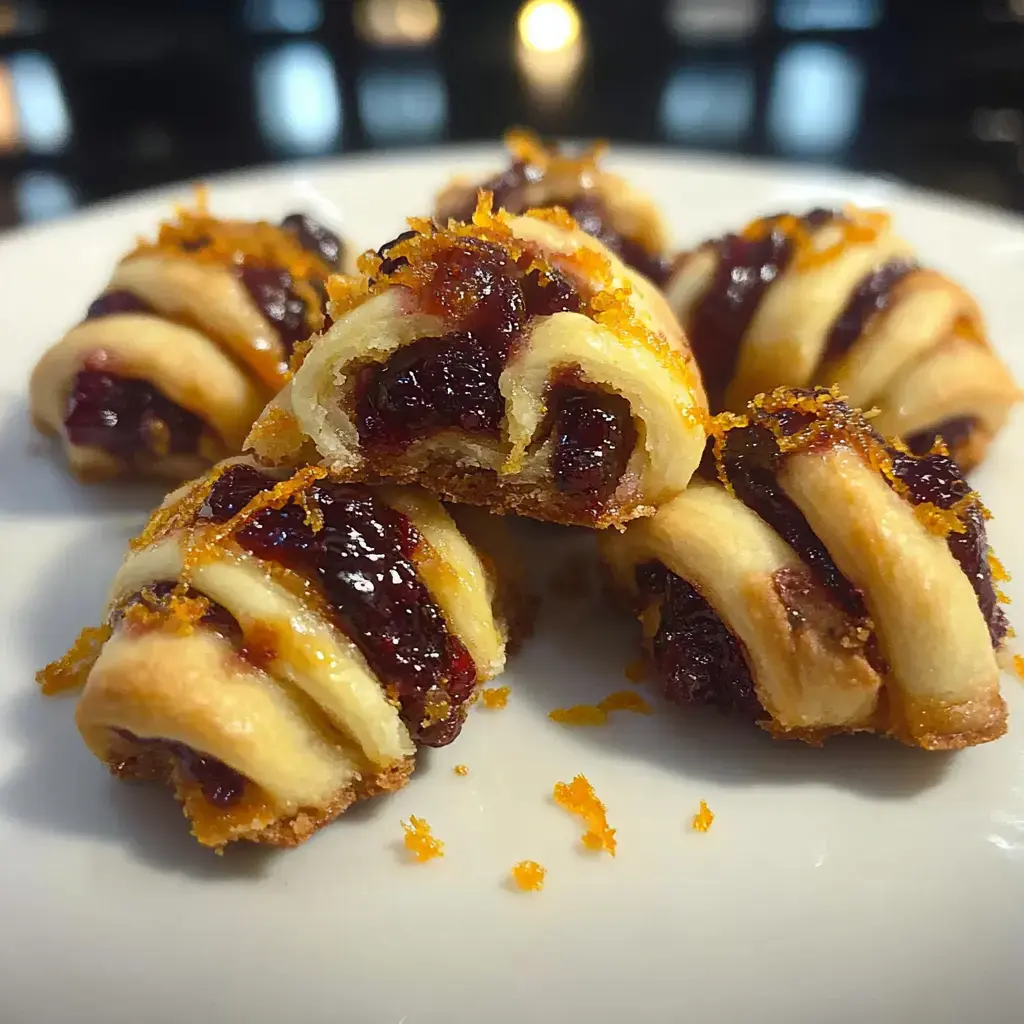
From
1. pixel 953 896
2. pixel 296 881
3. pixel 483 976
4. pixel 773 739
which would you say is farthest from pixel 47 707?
pixel 953 896

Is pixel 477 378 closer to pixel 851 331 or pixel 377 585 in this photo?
pixel 377 585

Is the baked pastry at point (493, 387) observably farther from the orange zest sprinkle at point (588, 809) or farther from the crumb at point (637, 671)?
the orange zest sprinkle at point (588, 809)

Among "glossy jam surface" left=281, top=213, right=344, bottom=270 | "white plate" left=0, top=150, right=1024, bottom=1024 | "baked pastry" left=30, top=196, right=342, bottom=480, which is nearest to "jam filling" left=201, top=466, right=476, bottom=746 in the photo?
"white plate" left=0, top=150, right=1024, bottom=1024

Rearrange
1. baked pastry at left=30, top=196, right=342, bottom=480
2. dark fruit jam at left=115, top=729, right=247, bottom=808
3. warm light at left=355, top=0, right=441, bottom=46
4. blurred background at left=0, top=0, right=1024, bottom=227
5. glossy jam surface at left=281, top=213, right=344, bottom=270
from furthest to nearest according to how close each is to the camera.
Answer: warm light at left=355, top=0, right=441, bottom=46 < blurred background at left=0, top=0, right=1024, bottom=227 < glossy jam surface at left=281, top=213, right=344, bottom=270 < baked pastry at left=30, top=196, right=342, bottom=480 < dark fruit jam at left=115, top=729, right=247, bottom=808

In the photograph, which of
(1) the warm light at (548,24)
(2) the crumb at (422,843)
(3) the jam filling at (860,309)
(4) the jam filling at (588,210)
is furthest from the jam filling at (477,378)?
(1) the warm light at (548,24)

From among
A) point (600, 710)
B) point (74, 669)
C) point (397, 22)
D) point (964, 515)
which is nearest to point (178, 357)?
point (74, 669)

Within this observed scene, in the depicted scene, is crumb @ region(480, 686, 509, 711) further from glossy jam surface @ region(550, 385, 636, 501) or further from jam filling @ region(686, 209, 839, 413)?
jam filling @ region(686, 209, 839, 413)

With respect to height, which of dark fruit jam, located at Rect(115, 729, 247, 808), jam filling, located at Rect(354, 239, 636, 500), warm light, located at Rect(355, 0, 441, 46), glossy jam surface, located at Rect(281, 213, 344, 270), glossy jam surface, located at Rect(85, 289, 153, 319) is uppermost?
jam filling, located at Rect(354, 239, 636, 500)
